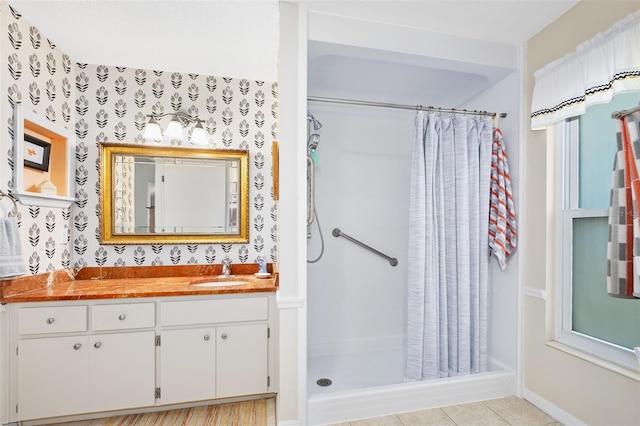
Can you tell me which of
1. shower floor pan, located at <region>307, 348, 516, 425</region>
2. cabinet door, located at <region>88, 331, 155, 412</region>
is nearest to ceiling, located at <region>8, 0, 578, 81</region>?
cabinet door, located at <region>88, 331, 155, 412</region>

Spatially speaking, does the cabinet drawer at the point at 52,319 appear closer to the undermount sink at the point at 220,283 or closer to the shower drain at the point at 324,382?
the undermount sink at the point at 220,283

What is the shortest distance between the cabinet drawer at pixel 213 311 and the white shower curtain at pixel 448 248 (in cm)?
105

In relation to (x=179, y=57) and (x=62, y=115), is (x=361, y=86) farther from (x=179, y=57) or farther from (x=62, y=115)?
(x=62, y=115)

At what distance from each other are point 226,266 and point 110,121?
1.48 metres

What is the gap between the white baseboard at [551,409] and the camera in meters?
1.82

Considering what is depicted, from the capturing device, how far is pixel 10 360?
1871mm

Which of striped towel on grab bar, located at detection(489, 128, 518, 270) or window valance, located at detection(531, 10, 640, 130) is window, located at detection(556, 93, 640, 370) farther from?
striped towel on grab bar, located at detection(489, 128, 518, 270)

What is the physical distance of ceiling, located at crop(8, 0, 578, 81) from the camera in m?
1.86

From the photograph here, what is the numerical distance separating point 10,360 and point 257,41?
2528mm

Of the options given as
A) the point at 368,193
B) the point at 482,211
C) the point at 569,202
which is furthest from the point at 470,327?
the point at 368,193

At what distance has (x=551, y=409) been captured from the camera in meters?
1.95

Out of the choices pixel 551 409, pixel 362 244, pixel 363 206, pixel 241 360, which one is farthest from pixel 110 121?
pixel 551 409

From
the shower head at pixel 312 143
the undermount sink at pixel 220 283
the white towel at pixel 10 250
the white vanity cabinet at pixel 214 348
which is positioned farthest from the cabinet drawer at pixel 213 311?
the shower head at pixel 312 143

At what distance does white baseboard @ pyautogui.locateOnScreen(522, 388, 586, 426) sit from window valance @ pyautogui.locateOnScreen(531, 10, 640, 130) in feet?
5.67
